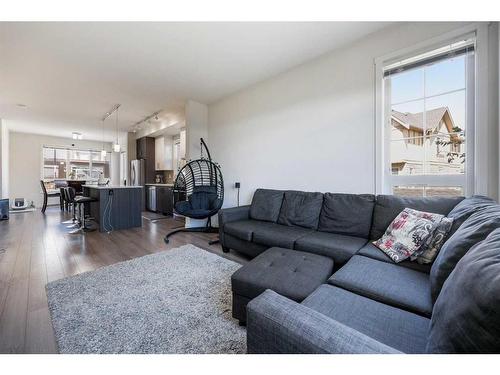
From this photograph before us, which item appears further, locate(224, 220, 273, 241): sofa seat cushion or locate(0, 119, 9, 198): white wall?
locate(0, 119, 9, 198): white wall

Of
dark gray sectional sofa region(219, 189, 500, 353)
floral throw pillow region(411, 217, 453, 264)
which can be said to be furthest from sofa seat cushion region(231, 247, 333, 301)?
floral throw pillow region(411, 217, 453, 264)

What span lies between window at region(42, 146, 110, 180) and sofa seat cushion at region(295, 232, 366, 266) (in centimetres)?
761

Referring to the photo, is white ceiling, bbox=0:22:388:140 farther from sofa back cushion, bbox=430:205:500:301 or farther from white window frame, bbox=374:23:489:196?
sofa back cushion, bbox=430:205:500:301

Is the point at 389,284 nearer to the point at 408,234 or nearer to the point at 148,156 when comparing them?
the point at 408,234

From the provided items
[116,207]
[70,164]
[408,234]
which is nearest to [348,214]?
[408,234]

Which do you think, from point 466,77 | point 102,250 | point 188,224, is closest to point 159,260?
point 102,250

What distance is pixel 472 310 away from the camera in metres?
0.53

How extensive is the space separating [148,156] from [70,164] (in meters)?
3.74

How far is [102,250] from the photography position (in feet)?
9.61

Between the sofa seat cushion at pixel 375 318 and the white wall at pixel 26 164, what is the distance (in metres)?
9.76

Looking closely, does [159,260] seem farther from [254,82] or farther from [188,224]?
[254,82]

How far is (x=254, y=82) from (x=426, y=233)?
3.15 metres

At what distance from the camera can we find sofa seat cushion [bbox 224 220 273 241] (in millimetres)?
2492

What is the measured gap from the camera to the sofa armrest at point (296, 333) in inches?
23.0
